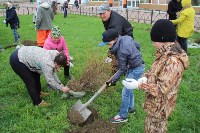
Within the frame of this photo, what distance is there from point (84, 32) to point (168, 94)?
11.0m

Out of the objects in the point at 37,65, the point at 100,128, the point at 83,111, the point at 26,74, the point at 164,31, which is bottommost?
the point at 100,128

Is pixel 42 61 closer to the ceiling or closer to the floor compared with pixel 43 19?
closer to the floor

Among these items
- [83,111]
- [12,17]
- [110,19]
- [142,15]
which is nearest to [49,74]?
[83,111]

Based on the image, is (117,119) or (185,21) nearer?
(117,119)

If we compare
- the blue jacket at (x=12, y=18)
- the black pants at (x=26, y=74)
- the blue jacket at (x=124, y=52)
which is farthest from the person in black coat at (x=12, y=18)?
the blue jacket at (x=124, y=52)

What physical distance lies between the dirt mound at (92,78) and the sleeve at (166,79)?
2.70 metres

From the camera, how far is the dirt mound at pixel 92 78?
17.5ft

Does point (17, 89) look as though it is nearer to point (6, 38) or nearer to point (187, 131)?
point (187, 131)

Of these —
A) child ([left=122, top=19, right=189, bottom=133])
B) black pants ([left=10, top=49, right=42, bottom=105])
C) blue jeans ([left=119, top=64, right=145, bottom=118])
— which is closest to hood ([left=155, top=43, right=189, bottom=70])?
child ([left=122, top=19, right=189, bottom=133])

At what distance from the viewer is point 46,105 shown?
4.86m

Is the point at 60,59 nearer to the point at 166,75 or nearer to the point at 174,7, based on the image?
the point at 166,75

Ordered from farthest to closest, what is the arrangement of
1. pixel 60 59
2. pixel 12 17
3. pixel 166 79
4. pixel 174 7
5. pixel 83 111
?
pixel 12 17
pixel 174 7
pixel 83 111
pixel 60 59
pixel 166 79

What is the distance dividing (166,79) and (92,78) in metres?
2.87

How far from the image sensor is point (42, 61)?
166 inches
